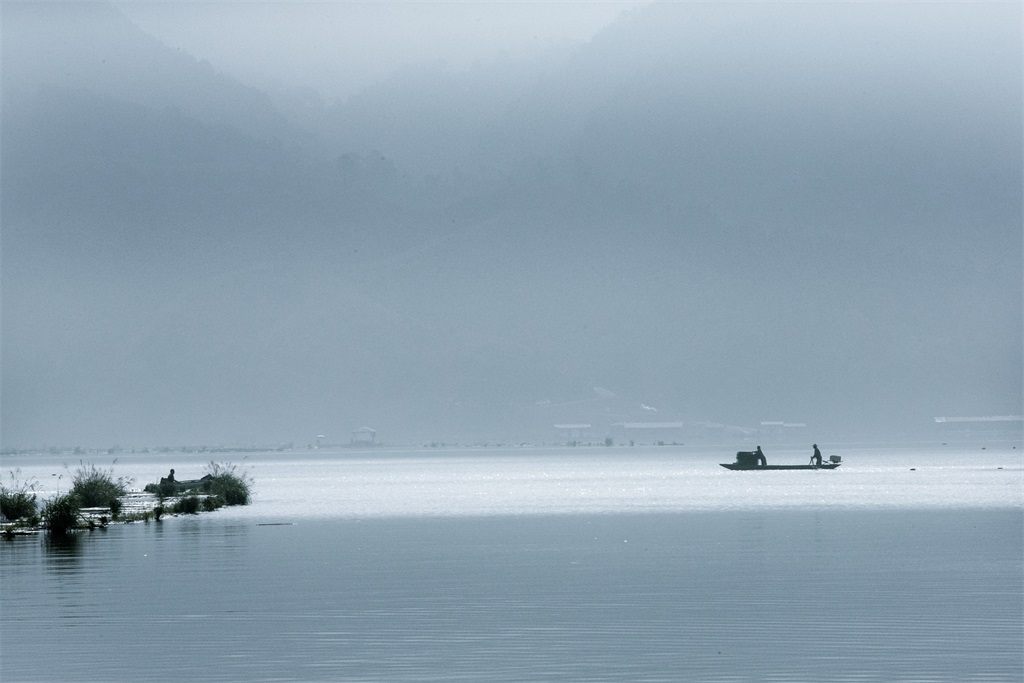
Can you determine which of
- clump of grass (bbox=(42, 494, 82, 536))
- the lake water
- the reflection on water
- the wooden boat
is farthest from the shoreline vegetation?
the wooden boat

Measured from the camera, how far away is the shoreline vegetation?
226 feet

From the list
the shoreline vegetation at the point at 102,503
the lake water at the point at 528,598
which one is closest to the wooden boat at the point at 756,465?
the shoreline vegetation at the point at 102,503

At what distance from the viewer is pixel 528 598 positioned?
40.9m

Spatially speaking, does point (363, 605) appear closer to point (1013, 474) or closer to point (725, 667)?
point (725, 667)

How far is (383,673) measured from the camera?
95.3 ft

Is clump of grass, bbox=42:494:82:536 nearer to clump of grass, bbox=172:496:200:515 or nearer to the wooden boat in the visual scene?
clump of grass, bbox=172:496:200:515

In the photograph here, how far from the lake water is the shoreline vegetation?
2866 millimetres

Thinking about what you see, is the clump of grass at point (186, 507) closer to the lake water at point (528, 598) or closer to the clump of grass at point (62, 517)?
the lake water at point (528, 598)

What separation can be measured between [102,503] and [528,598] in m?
49.4

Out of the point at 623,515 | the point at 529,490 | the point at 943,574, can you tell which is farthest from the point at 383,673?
the point at 529,490

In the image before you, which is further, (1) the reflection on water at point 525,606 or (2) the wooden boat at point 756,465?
(2) the wooden boat at point 756,465

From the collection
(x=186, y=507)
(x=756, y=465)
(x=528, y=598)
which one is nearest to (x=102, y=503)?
(x=186, y=507)

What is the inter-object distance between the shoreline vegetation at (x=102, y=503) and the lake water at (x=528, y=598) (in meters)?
2.87

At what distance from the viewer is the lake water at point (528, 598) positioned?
30125 millimetres
